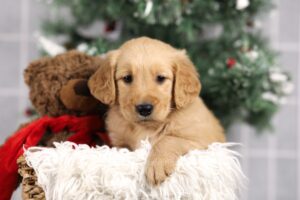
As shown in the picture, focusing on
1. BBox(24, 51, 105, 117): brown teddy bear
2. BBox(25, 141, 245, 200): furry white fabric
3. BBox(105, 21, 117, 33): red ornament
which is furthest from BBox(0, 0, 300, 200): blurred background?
BBox(25, 141, 245, 200): furry white fabric

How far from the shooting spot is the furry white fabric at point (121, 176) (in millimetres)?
1127

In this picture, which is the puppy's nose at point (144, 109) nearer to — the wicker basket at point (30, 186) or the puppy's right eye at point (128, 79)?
the puppy's right eye at point (128, 79)

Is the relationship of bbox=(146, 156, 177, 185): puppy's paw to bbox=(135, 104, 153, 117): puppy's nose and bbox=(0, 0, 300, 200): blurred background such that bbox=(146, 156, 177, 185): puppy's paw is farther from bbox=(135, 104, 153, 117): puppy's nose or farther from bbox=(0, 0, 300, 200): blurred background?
bbox=(0, 0, 300, 200): blurred background

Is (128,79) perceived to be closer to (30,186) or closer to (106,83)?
(106,83)

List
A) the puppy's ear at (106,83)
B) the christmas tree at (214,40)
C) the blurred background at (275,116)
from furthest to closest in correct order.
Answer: the blurred background at (275,116), the christmas tree at (214,40), the puppy's ear at (106,83)

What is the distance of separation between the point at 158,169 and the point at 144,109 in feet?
0.69

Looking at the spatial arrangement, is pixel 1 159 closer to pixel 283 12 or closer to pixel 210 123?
pixel 210 123

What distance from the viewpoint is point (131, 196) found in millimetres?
1123

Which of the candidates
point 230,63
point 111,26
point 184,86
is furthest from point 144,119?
point 111,26

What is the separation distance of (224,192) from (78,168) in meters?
0.34

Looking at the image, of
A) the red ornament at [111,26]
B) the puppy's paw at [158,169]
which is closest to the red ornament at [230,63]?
the red ornament at [111,26]

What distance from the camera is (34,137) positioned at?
1.45 metres

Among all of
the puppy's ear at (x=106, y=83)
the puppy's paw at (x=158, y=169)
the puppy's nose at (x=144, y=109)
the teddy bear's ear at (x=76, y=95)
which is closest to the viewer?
the puppy's paw at (x=158, y=169)

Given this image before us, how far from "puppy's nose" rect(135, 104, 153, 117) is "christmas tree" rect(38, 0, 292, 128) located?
687 mm
